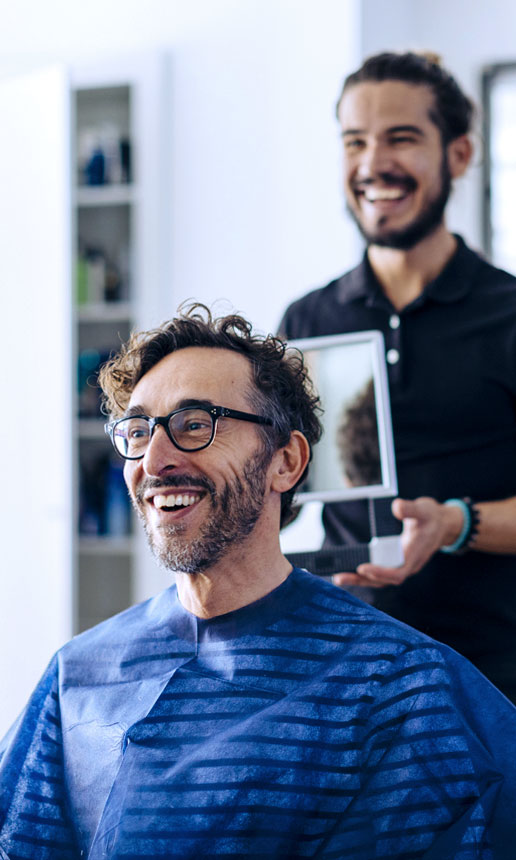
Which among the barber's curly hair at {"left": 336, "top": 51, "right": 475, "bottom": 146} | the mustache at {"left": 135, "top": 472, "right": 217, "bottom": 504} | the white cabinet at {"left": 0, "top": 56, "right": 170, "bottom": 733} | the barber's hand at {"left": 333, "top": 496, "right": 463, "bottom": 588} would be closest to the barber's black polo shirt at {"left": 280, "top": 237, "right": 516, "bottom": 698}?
the barber's hand at {"left": 333, "top": 496, "right": 463, "bottom": 588}

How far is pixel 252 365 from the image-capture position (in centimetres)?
141

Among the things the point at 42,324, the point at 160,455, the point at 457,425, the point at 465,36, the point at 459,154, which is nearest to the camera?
the point at 160,455

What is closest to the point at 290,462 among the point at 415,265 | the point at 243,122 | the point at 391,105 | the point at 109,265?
the point at 415,265

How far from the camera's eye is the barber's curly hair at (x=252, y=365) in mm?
1409

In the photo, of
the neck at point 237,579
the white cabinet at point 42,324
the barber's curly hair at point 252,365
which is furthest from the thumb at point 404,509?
the white cabinet at point 42,324

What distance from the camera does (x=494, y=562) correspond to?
180 cm

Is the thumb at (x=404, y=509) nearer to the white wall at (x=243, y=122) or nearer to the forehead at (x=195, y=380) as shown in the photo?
the forehead at (x=195, y=380)

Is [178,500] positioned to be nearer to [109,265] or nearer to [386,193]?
[386,193]

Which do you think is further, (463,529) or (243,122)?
(243,122)

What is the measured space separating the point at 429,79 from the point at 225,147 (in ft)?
6.36

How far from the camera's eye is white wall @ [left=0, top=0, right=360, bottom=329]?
3410mm

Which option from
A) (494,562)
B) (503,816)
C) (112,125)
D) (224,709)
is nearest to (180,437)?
(224,709)

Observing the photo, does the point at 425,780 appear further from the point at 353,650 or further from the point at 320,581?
the point at 320,581

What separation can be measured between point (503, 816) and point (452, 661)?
0.20m
